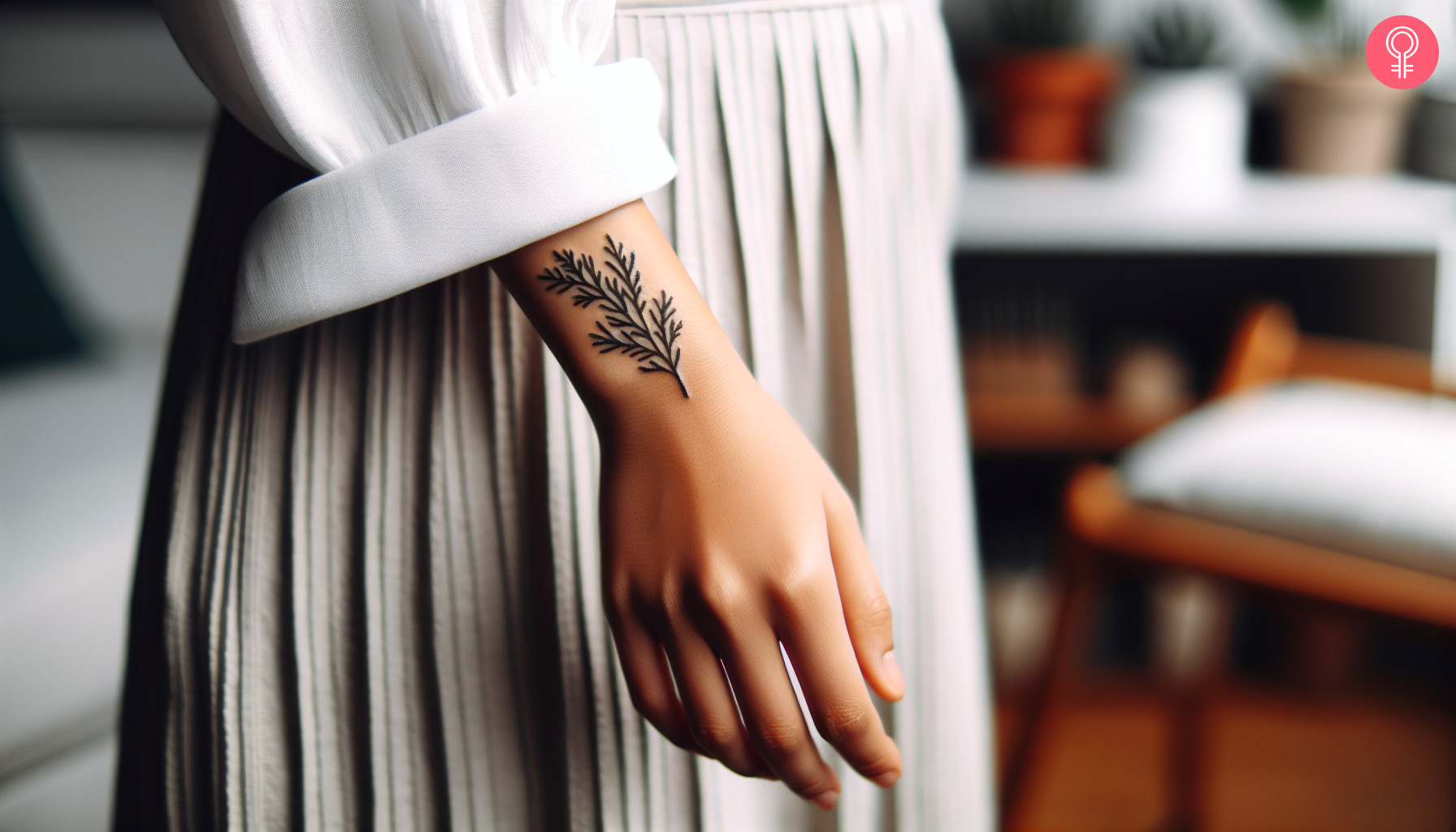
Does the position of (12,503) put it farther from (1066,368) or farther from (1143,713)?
(1143,713)

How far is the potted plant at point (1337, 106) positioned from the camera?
144cm

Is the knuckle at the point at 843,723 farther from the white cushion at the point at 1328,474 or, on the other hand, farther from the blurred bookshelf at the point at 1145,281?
the blurred bookshelf at the point at 1145,281

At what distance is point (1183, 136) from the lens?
57.9 inches

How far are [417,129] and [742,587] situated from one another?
20cm

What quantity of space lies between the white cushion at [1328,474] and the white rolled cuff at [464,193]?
0.84 m

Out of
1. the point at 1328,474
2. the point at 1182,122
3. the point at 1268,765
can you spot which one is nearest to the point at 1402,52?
the point at 1182,122

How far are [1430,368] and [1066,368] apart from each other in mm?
577

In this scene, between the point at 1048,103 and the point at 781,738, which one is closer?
the point at 781,738

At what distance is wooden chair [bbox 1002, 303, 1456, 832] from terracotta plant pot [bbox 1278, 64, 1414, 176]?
34cm

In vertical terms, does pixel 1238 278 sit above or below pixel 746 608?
above

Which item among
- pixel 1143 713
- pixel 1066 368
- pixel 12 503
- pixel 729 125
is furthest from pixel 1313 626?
Result: pixel 12 503

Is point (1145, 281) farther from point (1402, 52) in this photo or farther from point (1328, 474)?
point (1328, 474)

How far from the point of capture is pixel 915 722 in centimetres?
50

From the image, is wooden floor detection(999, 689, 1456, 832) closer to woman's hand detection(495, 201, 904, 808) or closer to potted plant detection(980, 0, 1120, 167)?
potted plant detection(980, 0, 1120, 167)
